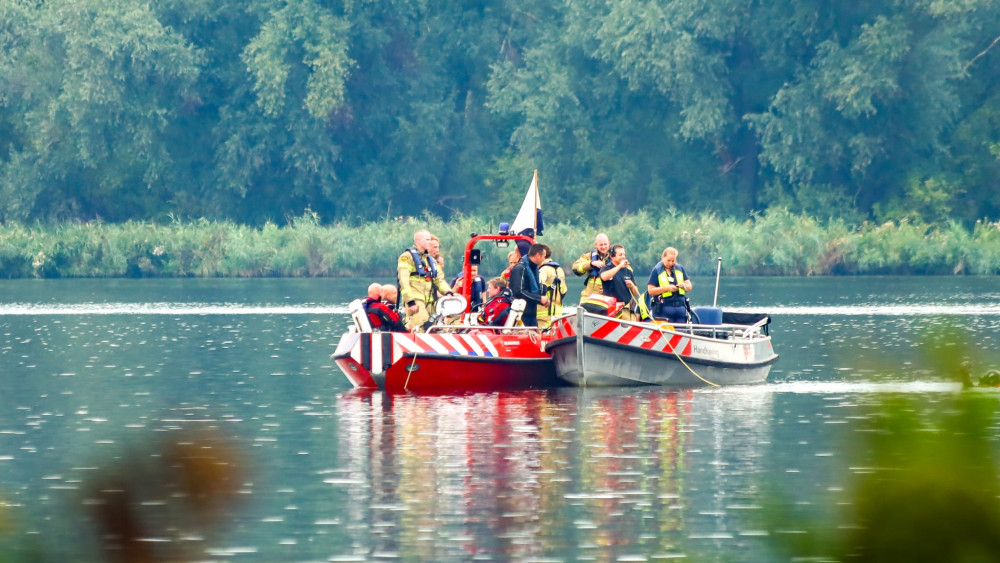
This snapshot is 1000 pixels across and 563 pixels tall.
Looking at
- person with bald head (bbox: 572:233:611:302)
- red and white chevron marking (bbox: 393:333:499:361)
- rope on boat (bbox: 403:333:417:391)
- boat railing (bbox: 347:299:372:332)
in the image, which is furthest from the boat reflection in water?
person with bald head (bbox: 572:233:611:302)

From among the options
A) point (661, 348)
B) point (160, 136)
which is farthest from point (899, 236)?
point (661, 348)

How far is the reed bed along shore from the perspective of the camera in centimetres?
5631

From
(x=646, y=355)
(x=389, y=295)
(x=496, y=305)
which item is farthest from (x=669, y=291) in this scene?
(x=389, y=295)

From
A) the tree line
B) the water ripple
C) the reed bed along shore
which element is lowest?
the water ripple

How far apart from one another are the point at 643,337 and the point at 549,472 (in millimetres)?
6428

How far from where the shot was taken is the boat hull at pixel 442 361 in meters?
19.7

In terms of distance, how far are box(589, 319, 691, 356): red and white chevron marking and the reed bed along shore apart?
35.8 metres

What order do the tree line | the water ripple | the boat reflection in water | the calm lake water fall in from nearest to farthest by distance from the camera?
the calm lake water
the boat reflection in water
the water ripple
the tree line

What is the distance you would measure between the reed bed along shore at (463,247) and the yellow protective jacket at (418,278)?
3605cm

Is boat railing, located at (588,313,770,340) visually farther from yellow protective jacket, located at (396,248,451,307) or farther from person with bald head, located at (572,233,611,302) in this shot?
yellow protective jacket, located at (396,248,451,307)

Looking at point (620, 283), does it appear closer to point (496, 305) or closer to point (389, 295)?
point (496, 305)

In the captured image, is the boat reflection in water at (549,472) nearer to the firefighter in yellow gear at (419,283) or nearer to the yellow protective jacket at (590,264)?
the firefighter in yellow gear at (419,283)

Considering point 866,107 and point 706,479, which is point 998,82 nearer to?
point 866,107

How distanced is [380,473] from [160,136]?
60.1 m
